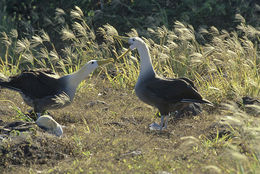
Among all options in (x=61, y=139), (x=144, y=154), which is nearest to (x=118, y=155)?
(x=144, y=154)

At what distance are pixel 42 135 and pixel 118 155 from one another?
3.27ft

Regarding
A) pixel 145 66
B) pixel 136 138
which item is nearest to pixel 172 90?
pixel 145 66

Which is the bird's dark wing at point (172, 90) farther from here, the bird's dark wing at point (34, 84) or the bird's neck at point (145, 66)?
the bird's dark wing at point (34, 84)

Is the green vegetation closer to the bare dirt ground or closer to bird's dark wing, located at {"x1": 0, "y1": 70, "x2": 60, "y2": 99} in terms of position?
the bare dirt ground

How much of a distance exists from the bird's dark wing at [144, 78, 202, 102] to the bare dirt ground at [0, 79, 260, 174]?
0.48 m

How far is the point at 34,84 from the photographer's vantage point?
704 cm

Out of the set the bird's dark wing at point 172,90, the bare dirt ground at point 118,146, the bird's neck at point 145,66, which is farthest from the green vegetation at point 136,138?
the bird's neck at point 145,66

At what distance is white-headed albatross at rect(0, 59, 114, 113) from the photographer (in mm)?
6906

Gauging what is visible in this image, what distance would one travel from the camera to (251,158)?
5.18m

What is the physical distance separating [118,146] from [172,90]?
123cm

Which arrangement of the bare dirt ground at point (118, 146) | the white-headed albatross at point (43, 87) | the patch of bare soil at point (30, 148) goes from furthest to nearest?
the white-headed albatross at point (43, 87)
the patch of bare soil at point (30, 148)
the bare dirt ground at point (118, 146)

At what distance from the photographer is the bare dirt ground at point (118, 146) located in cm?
527

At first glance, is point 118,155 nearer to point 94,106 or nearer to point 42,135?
point 42,135

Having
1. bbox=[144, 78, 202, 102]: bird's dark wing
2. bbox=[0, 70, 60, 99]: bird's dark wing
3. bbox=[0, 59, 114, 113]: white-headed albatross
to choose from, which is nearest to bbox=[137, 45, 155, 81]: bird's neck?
bbox=[144, 78, 202, 102]: bird's dark wing
